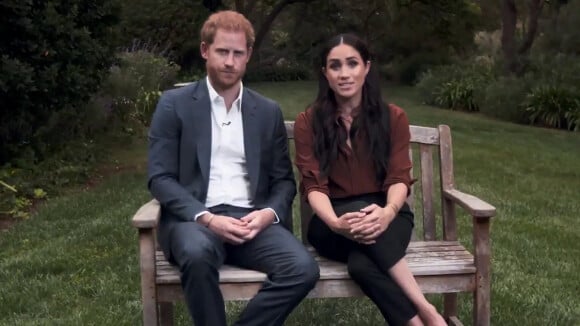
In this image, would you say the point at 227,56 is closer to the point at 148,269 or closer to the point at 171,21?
the point at 148,269

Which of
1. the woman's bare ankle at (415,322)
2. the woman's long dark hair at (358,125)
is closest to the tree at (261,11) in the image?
the woman's long dark hair at (358,125)

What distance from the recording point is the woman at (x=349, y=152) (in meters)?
4.03

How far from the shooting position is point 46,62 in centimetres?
912

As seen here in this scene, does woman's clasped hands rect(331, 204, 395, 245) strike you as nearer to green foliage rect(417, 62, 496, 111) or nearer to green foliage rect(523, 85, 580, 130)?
green foliage rect(523, 85, 580, 130)

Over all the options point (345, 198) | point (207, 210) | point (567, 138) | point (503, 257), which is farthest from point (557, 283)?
point (567, 138)

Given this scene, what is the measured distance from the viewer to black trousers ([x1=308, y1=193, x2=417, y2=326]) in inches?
148

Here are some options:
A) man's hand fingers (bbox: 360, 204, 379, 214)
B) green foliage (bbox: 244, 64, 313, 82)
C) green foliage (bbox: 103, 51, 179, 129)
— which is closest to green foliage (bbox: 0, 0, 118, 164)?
green foliage (bbox: 103, 51, 179, 129)

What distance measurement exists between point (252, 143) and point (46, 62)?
18.7 ft

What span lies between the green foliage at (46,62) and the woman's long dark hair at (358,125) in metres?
5.02

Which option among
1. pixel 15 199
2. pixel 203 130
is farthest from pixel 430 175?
pixel 15 199

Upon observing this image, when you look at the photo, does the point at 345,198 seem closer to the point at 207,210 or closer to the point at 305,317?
the point at 207,210

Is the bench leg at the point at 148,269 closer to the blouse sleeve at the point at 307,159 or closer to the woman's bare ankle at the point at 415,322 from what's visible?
the blouse sleeve at the point at 307,159

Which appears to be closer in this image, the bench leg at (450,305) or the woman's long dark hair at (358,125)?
the woman's long dark hair at (358,125)

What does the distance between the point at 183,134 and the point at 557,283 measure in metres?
2.91
